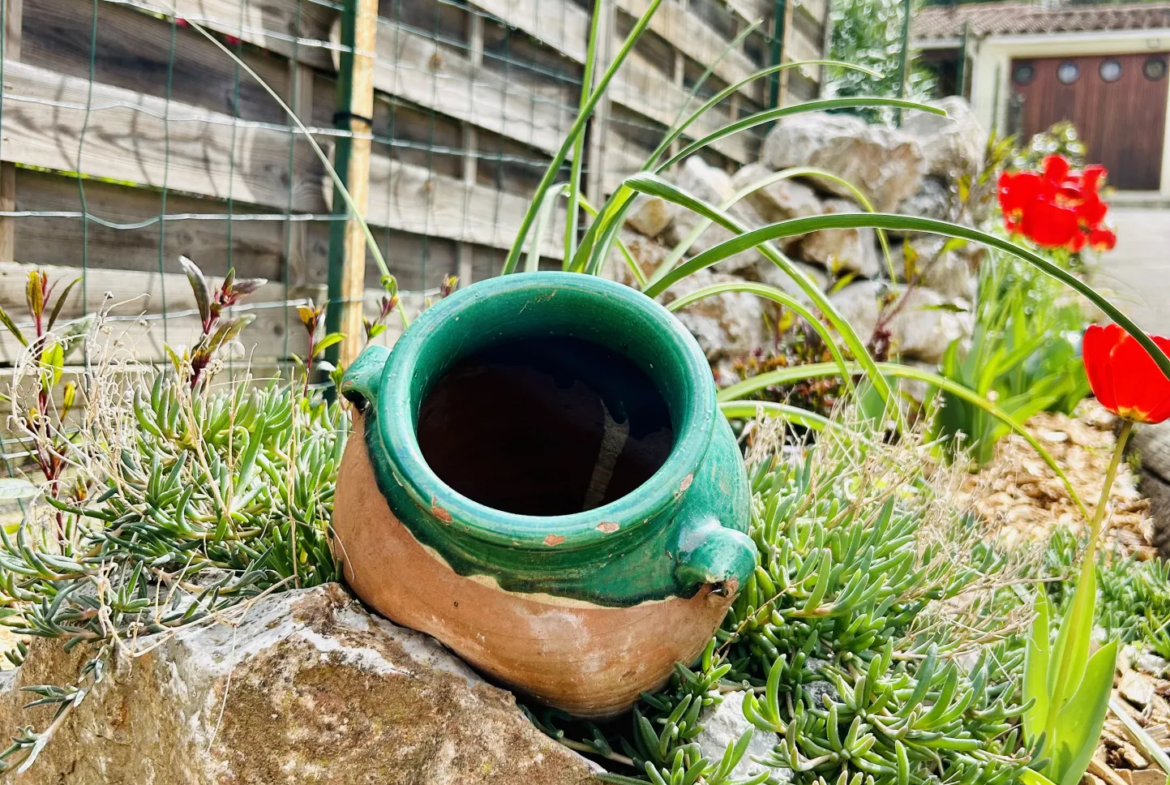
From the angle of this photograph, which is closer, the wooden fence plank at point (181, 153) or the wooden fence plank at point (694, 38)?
the wooden fence plank at point (181, 153)

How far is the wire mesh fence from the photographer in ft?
8.39

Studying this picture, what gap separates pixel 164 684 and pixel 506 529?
21.5 inches

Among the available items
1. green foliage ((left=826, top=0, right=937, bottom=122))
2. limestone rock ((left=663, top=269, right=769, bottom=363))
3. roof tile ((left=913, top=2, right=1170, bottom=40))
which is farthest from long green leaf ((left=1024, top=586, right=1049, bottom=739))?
roof tile ((left=913, top=2, right=1170, bottom=40))

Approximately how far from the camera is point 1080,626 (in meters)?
1.46

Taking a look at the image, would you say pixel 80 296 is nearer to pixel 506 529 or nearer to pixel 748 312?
pixel 506 529

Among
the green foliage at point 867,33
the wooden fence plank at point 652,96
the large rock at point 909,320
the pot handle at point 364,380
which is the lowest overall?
the pot handle at point 364,380

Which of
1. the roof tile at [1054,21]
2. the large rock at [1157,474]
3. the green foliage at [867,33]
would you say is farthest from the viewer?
the roof tile at [1054,21]

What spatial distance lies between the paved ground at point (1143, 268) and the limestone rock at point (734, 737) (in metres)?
4.98

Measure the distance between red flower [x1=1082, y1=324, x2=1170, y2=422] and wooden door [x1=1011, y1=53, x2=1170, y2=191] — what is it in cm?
2110

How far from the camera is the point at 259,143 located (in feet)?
10.4

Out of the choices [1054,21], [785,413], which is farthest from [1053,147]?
[1054,21]

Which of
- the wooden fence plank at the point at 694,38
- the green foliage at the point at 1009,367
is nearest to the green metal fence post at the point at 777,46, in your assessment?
the wooden fence plank at the point at 694,38

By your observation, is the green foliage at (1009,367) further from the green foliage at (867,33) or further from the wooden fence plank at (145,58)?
the green foliage at (867,33)

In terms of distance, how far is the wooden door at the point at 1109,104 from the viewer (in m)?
20.1
